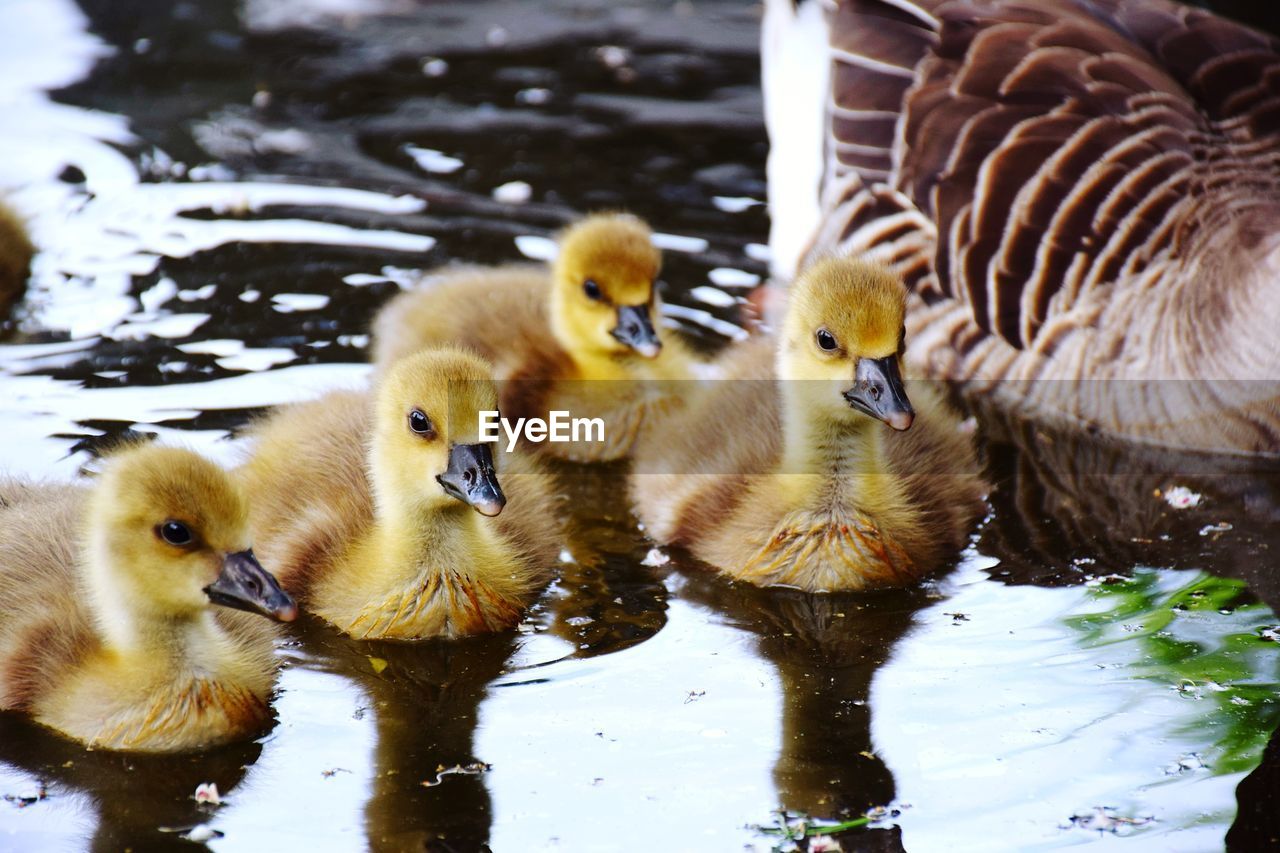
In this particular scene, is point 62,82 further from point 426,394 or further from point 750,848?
point 750,848

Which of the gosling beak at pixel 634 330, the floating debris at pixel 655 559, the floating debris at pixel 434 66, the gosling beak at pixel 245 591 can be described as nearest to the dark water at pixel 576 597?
the floating debris at pixel 655 559

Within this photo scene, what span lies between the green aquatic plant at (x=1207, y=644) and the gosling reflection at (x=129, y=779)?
2.17 metres

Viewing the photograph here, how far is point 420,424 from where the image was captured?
4418 millimetres

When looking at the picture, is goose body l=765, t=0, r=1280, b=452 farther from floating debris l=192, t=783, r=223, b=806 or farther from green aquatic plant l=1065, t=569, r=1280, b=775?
floating debris l=192, t=783, r=223, b=806

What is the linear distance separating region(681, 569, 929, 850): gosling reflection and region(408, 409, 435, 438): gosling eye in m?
0.95

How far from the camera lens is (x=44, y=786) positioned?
12.6 ft

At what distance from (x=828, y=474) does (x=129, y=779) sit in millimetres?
2066

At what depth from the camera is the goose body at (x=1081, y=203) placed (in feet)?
18.9

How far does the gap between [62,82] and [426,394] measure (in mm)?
5087

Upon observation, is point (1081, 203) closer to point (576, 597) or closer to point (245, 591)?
point (576, 597)

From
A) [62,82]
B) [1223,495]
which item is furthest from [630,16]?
[1223,495]

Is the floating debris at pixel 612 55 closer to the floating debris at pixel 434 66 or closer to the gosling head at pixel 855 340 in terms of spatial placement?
the floating debris at pixel 434 66

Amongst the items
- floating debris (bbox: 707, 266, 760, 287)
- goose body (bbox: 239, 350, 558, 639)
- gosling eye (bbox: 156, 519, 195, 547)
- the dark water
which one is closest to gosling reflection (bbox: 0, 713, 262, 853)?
the dark water

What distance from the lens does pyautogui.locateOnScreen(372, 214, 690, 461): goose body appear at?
5.71m
